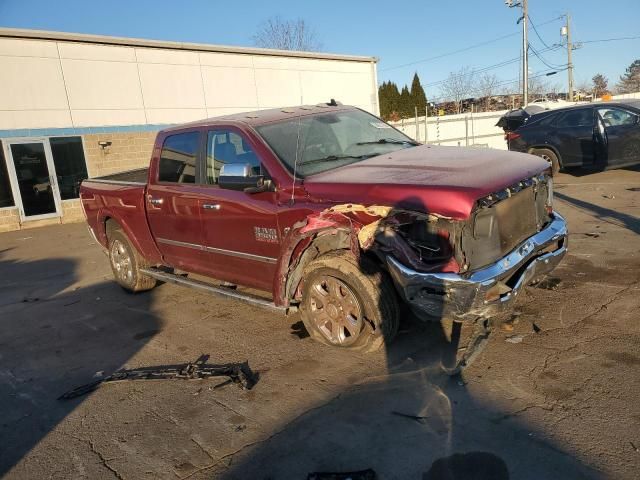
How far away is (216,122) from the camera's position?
514 centimetres

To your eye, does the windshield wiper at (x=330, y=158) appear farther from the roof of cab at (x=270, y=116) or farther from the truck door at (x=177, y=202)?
the truck door at (x=177, y=202)

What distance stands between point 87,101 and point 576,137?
41.5ft

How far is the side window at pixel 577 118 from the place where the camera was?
38.3ft

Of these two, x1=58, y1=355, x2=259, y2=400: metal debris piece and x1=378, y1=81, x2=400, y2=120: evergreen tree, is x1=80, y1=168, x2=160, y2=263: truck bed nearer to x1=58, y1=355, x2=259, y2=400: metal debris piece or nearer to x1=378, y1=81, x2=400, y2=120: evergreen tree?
x1=58, y1=355, x2=259, y2=400: metal debris piece

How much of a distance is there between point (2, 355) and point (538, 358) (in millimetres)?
4821

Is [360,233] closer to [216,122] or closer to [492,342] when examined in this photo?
[492,342]

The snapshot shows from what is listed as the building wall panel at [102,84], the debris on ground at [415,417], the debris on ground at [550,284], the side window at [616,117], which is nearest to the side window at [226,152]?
the debris on ground at [415,417]

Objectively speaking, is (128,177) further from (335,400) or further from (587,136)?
(587,136)

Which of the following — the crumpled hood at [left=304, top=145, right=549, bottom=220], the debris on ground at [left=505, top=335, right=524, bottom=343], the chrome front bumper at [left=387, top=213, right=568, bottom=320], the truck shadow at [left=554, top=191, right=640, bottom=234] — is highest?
the crumpled hood at [left=304, top=145, right=549, bottom=220]

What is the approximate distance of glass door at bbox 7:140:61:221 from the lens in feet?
44.7

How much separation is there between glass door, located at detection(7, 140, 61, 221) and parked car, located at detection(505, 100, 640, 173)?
40.2 feet

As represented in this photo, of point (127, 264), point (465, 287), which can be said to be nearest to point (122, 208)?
point (127, 264)

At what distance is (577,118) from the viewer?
11859 mm

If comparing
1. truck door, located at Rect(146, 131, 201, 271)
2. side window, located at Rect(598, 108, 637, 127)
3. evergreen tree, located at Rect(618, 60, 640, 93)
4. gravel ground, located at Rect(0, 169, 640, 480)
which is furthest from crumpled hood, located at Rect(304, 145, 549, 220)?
evergreen tree, located at Rect(618, 60, 640, 93)
